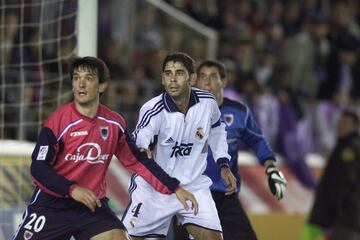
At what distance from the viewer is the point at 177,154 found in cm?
767

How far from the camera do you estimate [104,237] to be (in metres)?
7.08

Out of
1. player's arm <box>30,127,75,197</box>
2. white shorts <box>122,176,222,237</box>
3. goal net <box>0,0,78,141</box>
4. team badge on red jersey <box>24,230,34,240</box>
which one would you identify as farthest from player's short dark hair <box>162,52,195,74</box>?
goal net <box>0,0,78,141</box>

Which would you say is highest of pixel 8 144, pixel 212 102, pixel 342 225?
pixel 212 102

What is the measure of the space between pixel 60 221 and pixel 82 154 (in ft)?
1.52

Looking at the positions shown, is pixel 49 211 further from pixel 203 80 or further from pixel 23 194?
pixel 23 194

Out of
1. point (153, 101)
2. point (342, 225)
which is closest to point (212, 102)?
point (153, 101)

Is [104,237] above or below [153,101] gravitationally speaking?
below

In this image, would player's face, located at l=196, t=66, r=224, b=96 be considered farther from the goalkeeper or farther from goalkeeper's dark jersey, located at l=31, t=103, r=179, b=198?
goalkeeper's dark jersey, located at l=31, t=103, r=179, b=198

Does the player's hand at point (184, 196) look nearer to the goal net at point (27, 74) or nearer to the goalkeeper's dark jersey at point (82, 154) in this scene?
the goalkeeper's dark jersey at point (82, 154)

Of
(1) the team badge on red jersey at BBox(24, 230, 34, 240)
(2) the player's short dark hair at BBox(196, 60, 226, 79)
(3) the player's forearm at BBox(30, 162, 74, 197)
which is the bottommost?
(1) the team badge on red jersey at BBox(24, 230, 34, 240)

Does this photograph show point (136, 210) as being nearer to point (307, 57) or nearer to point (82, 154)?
point (82, 154)

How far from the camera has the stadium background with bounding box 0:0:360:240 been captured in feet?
36.5

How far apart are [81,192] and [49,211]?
46 cm

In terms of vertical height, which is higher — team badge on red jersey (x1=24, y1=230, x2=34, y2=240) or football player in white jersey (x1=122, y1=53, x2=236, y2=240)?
football player in white jersey (x1=122, y1=53, x2=236, y2=240)
